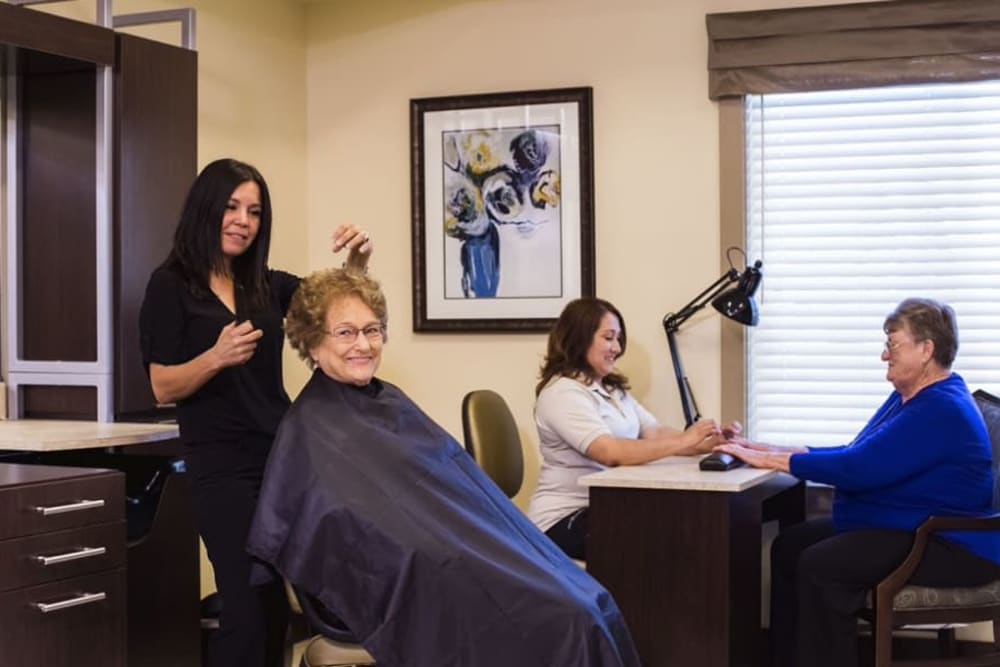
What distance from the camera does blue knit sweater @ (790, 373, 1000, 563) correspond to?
3285 mm

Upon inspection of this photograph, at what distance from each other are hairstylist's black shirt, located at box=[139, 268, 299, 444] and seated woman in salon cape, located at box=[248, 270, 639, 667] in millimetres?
125

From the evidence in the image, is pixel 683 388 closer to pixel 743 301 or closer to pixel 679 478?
pixel 743 301

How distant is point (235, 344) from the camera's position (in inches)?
101

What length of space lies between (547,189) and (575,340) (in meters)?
0.84

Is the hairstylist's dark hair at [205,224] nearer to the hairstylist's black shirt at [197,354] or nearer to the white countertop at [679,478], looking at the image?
the hairstylist's black shirt at [197,354]

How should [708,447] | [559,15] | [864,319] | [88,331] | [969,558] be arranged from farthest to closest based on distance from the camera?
[559,15] < [864,319] < [708,447] < [88,331] < [969,558]

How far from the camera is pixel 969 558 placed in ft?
10.8

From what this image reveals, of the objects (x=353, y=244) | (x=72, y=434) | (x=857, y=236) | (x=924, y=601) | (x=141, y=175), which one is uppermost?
(x=141, y=175)

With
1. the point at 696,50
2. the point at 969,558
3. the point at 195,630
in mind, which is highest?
the point at 696,50

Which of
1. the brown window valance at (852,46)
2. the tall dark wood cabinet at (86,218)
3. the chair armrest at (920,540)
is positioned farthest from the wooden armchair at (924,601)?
the tall dark wood cabinet at (86,218)

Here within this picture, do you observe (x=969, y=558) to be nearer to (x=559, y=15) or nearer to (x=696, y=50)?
(x=696, y=50)

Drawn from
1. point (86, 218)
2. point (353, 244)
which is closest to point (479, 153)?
point (86, 218)

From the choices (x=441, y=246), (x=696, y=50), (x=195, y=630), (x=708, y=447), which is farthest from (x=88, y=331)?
(x=696, y=50)

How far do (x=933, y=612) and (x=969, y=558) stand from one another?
16 cm
